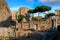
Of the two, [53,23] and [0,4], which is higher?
[0,4]

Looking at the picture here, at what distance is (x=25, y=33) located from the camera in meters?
21.6

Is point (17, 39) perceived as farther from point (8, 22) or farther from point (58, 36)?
point (8, 22)

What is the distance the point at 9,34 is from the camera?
21766mm

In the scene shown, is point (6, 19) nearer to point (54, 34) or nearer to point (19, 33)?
point (19, 33)

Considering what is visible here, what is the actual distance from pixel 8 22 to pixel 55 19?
18.5 feet

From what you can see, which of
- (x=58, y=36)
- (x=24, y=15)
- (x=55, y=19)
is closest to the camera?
(x=58, y=36)

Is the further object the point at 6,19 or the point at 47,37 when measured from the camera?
the point at 6,19

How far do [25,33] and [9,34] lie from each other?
1384mm

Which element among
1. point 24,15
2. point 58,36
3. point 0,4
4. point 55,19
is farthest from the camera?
point 24,15

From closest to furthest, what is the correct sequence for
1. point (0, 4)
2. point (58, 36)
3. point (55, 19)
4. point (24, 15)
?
1. point (58, 36)
2. point (0, 4)
3. point (55, 19)
4. point (24, 15)

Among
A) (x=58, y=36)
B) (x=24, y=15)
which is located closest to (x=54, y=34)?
(x=58, y=36)

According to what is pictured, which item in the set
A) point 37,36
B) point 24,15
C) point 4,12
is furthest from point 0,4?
point 24,15

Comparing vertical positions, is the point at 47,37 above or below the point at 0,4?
below

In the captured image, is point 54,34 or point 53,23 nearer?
point 54,34
